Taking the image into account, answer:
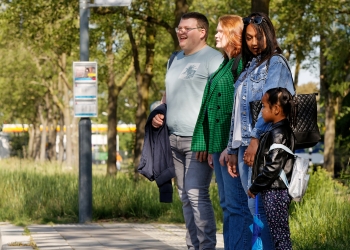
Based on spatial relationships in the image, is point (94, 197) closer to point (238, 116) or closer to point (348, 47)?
point (238, 116)

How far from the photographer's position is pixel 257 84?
6.18 metres

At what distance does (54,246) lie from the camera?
9.14 m

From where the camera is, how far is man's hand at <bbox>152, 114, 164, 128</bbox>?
25.4 ft

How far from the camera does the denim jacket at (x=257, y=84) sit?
5945 millimetres

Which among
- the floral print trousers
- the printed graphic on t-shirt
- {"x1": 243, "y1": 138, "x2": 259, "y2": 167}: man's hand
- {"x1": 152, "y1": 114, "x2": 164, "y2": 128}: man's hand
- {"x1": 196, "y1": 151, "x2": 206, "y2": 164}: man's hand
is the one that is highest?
the printed graphic on t-shirt

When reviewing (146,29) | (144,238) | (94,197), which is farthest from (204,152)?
(146,29)

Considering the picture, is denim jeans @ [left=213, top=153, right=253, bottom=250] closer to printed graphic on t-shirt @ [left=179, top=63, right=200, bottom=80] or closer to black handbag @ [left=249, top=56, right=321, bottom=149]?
black handbag @ [left=249, top=56, right=321, bottom=149]

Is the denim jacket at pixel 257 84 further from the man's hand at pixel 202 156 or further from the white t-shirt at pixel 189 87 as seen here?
the white t-shirt at pixel 189 87

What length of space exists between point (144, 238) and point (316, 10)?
44.7 feet

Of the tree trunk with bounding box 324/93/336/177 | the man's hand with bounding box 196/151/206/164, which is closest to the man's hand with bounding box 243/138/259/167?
the man's hand with bounding box 196/151/206/164

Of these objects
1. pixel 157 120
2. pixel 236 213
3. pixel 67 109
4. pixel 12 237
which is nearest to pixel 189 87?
pixel 157 120

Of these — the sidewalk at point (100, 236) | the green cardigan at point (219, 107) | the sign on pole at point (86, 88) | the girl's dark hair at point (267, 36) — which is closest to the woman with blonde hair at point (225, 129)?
the green cardigan at point (219, 107)

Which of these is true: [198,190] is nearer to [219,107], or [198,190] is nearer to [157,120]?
[157,120]

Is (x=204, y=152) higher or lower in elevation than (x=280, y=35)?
lower
